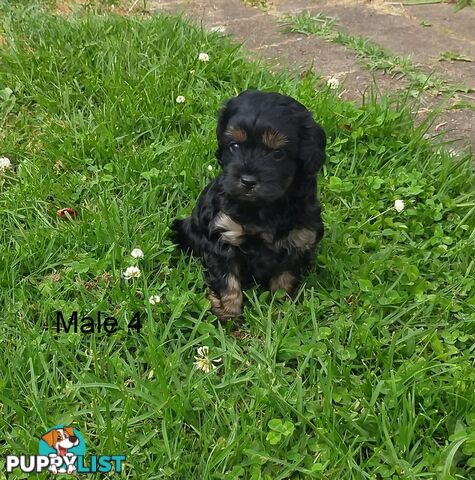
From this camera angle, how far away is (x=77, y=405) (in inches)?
105

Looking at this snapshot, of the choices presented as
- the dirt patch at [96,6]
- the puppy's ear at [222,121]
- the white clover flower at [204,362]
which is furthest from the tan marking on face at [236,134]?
the dirt patch at [96,6]

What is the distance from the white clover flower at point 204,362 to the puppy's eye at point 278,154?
3.17 feet

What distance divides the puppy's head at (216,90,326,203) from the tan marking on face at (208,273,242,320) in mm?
557

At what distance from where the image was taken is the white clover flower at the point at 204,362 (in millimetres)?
2803

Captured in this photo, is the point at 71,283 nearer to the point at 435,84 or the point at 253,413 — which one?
the point at 253,413

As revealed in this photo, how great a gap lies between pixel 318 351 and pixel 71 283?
1.37 metres

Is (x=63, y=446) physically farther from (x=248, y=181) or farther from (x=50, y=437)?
(x=248, y=181)

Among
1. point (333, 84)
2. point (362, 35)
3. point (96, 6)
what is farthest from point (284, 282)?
point (96, 6)

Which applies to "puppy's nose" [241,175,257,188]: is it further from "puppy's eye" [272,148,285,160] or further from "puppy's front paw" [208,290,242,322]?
"puppy's front paw" [208,290,242,322]

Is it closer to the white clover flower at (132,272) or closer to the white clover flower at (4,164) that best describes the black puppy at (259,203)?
the white clover flower at (132,272)

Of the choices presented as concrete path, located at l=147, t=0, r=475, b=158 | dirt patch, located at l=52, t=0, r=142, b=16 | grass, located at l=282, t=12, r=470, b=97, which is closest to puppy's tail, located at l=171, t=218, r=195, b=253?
concrete path, located at l=147, t=0, r=475, b=158

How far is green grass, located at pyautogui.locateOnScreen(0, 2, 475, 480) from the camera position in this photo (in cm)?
250

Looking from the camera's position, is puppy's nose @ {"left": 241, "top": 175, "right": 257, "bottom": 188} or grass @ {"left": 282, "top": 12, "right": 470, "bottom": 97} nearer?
puppy's nose @ {"left": 241, "top": 175, "right": 257, "bottom": 188}

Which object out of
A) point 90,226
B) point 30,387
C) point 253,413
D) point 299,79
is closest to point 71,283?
point 90,226
